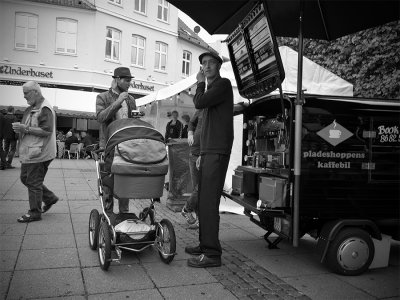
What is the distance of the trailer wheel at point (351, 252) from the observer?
13.1 ft

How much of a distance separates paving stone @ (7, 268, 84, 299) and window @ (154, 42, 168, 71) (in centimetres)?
2762

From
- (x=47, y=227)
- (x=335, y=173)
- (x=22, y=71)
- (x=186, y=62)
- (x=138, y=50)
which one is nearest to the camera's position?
(x=335, y=173)

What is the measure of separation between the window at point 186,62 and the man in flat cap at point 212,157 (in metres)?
29.4

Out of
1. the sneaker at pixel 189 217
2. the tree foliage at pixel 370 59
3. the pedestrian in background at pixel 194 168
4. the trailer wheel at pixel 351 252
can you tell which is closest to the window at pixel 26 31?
the tree foliage at pixel 370 59

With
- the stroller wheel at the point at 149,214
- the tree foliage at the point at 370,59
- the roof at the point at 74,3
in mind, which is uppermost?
the roof at the point at 74,3

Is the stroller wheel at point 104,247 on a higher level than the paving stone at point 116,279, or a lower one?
higher

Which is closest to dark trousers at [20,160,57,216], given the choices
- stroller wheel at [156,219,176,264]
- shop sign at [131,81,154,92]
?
stroller wheel at [156,219,176,264]

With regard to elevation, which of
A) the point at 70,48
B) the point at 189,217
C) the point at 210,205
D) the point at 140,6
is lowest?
the point at 189,217

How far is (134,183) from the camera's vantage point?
13.1ft

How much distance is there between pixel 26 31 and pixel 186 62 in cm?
1302

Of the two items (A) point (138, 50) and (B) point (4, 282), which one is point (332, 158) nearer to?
(B) point (4, 282)

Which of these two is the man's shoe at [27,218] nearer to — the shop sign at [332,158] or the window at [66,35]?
the shop sign at [332,158]

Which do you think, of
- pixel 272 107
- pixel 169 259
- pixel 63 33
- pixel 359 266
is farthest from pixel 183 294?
pixel 63 33

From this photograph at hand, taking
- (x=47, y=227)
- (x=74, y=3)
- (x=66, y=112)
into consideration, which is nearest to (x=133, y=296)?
(x=47, y=227)
